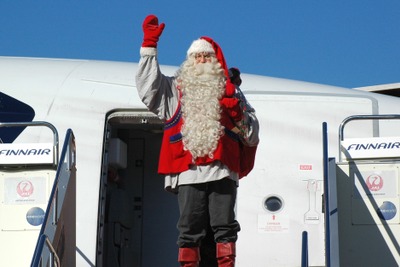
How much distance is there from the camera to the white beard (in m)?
5.61

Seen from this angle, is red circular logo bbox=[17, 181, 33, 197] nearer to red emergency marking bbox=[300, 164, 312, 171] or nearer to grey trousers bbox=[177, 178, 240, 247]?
grey trousers bbox=[177, 178, 240, 247]

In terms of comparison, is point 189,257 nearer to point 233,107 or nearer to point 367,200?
point 233,107

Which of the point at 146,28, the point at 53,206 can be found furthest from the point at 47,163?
the point at 146,28

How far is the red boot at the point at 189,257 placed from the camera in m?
5.53

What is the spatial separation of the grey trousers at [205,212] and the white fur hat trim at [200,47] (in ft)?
3.02

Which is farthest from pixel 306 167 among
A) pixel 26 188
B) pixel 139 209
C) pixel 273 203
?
pixel 26 188

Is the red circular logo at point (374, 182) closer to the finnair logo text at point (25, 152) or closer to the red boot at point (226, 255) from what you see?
the red boot at point (226, 255)

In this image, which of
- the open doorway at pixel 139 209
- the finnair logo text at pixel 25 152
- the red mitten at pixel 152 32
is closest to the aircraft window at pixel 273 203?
the open doorway at pixel 139 209

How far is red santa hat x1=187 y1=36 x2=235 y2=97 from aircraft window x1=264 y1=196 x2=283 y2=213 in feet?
10.5

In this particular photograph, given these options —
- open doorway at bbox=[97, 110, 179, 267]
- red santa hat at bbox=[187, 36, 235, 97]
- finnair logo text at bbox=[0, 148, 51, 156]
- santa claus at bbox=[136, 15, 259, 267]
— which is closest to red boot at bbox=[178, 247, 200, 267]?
santa claus at bbox=[136, 15, 259, 267]

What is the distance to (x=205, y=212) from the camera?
566 cm

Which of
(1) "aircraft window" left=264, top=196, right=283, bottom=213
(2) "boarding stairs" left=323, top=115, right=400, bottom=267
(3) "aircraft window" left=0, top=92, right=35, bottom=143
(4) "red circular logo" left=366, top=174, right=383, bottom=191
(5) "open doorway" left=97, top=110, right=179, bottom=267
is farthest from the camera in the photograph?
(5) "open doorway" left=97, top=110, right=179, bottom=267

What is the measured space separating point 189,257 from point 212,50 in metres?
1.45

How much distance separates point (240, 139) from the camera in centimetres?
586
